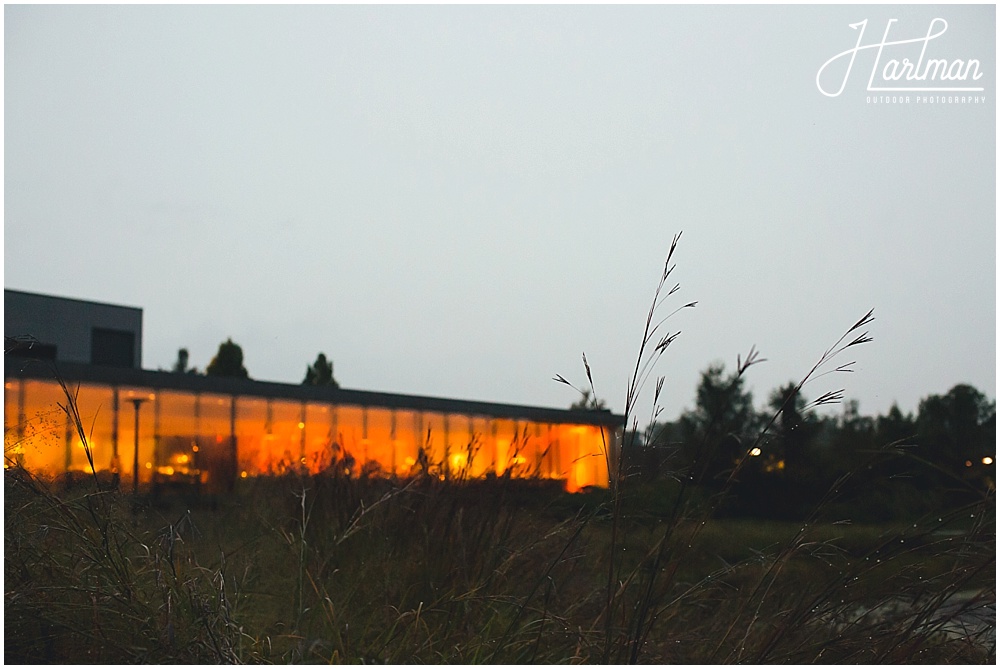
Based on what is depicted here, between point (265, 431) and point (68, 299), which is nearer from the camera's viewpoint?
point (265, 431)

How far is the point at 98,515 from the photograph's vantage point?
2.09 meters

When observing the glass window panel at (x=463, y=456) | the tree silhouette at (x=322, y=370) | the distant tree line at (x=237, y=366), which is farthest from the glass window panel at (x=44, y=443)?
the tree silhouette at (x=322, y=370)

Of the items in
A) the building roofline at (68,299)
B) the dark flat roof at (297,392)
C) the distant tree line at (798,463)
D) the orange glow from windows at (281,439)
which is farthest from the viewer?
the building roofline at (68,299)

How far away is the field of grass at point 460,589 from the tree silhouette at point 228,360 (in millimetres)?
19397

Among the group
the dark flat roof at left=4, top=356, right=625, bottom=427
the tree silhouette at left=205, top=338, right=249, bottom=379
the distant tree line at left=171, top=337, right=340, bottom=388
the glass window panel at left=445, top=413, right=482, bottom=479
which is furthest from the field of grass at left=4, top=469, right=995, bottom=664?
the tree silhouette at left=205, top=338, right=249, bottom=379

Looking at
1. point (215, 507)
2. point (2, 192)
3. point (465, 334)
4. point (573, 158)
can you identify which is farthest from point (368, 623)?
point (465, 334)

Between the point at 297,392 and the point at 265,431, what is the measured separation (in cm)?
93

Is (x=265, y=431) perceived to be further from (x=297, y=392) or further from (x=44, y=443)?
(x=44, y=443)

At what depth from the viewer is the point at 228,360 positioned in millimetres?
21891

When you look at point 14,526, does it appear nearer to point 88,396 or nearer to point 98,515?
point 98,515

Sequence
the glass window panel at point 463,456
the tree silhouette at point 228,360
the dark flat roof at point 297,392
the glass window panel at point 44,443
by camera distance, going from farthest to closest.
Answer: the tree silhouette at point 228,360
the dark flat roof at point 297,392
the glass window panel at point 463,456
the glass window panel at point 44,443

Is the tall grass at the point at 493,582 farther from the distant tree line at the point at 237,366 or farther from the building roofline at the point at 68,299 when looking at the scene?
the distant tree line at the point at 237,366

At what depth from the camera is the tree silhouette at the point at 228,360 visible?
21.7 meters

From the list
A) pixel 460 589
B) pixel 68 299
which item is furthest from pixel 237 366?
pixel 460 589
